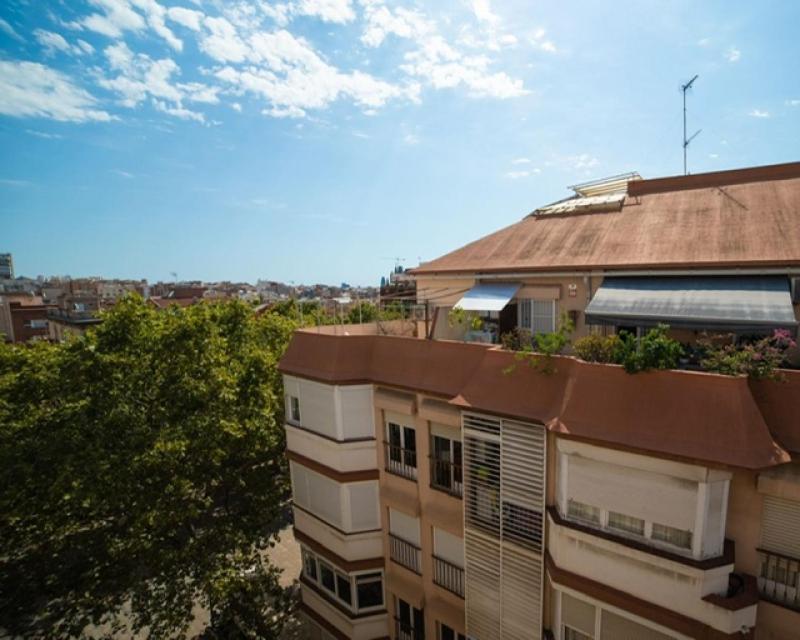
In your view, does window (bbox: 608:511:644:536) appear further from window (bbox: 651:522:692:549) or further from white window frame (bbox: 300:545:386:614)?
white window frame (bbox: 300:545:386:614)

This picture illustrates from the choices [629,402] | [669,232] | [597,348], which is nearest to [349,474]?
[597,348]

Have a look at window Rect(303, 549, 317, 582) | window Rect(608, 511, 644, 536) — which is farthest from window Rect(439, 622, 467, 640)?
window Rect(608, 511, 644, 536)

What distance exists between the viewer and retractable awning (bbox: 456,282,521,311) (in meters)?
12.6

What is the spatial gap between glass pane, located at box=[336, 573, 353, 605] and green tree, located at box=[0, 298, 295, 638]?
2.75m

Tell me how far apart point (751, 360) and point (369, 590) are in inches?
538

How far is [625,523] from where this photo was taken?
8.20m

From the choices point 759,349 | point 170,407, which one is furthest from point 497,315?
point 170,407

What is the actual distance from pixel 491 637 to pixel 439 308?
1022 cm

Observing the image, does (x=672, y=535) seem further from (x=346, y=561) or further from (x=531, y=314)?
(x=346, y=561)

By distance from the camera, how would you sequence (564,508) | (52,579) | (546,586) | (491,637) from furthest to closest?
(52,579)
(491,637)
(546,586)
(564,508)

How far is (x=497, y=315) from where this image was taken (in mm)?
14266

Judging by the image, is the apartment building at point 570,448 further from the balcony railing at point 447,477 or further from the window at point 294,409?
the window at point 294,409

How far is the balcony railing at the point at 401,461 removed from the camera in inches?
501

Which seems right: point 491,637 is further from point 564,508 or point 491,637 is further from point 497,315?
point 497,315
